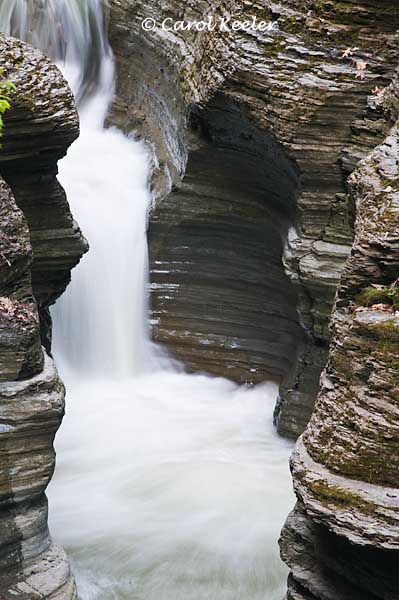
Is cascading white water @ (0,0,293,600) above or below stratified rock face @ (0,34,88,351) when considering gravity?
below

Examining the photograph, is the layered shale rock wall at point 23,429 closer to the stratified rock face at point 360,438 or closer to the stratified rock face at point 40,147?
the stratified rock face at point 40,147

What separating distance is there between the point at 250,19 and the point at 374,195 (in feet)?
13.8

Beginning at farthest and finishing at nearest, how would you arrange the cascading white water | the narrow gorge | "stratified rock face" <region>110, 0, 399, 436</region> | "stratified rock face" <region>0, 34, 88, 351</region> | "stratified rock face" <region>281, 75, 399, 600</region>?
1. "stratified rock face" <region>110, 0, 399, 436</region>
2. the cascading white water
3. "stratified rock face" <region>0, 34, 88, 351</region>
4. the narrow gorge
5. "stratified rock face" <region>281, 75, 399, 600</region>

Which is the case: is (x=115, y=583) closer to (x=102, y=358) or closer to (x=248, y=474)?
(x=248, y=474)

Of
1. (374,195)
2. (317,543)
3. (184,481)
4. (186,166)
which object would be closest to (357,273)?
(374,195)

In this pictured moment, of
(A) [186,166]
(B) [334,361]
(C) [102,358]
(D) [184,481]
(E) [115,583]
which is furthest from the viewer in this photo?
(C) [102,358]

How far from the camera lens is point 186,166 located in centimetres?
1065

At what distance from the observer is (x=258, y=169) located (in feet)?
33.4

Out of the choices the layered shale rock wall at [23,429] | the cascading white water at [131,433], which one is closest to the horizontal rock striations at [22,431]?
the layered shale rock wall at [23,429]

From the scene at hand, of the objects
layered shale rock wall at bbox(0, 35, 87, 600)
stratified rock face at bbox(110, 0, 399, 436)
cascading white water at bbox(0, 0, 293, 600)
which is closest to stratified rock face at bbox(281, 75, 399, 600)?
layered shale rock wall at bbox(0, 35, 87, 600)

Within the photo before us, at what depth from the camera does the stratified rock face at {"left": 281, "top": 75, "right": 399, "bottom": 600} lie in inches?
190

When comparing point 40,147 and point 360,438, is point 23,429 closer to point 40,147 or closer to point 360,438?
point 360,438

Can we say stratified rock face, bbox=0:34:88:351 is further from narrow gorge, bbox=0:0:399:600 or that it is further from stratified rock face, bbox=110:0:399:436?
stratified rock face, bbox=110:0:399:436

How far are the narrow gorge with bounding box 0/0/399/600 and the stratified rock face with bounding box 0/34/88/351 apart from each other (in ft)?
0.06
